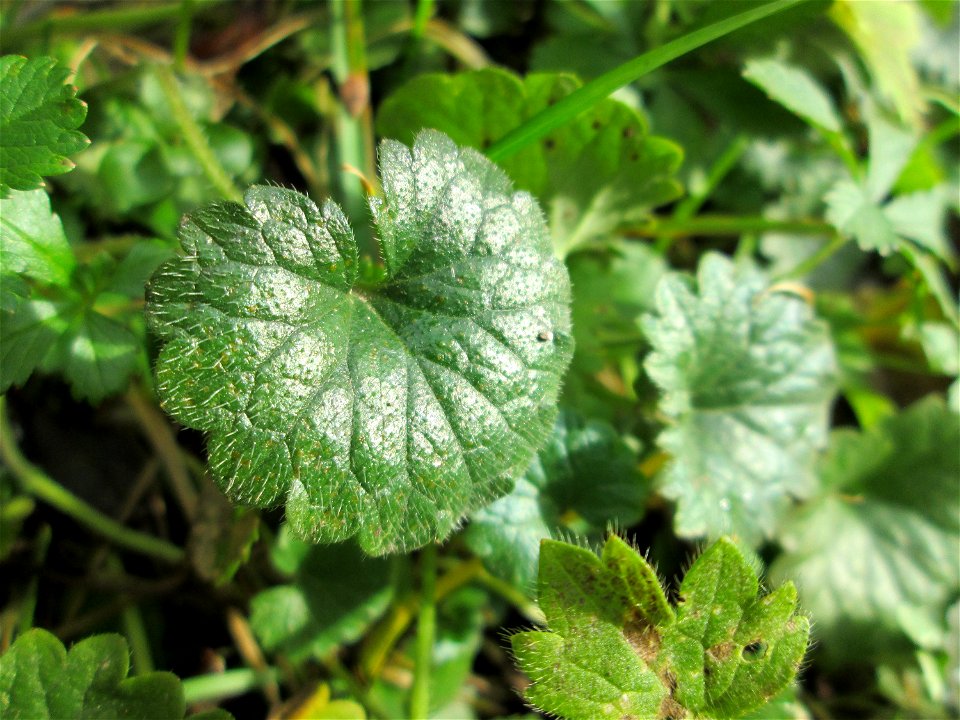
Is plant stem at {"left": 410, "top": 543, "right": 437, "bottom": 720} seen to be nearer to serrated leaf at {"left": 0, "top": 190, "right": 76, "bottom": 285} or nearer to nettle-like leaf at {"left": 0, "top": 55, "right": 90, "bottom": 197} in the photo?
serrated leaf at {"left": 0, "top": 190, "right": 76, "bottom": 285}

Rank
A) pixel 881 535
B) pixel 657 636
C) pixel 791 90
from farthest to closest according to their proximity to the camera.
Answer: pixel 881 535
pixel 791 90
pixel 657 636

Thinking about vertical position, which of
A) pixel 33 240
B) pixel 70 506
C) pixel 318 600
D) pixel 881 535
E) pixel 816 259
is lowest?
pixel 881 535

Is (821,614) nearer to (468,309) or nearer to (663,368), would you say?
(663,368)

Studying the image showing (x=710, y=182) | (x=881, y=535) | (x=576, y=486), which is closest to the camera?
(x=576, y=486)

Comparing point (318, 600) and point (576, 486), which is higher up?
point (576, 486)

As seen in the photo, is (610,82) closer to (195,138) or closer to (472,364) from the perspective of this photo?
(472,364)

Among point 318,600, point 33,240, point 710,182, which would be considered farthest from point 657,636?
point 710,182

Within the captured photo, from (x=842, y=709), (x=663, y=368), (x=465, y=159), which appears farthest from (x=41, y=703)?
(x=842, y=709)
